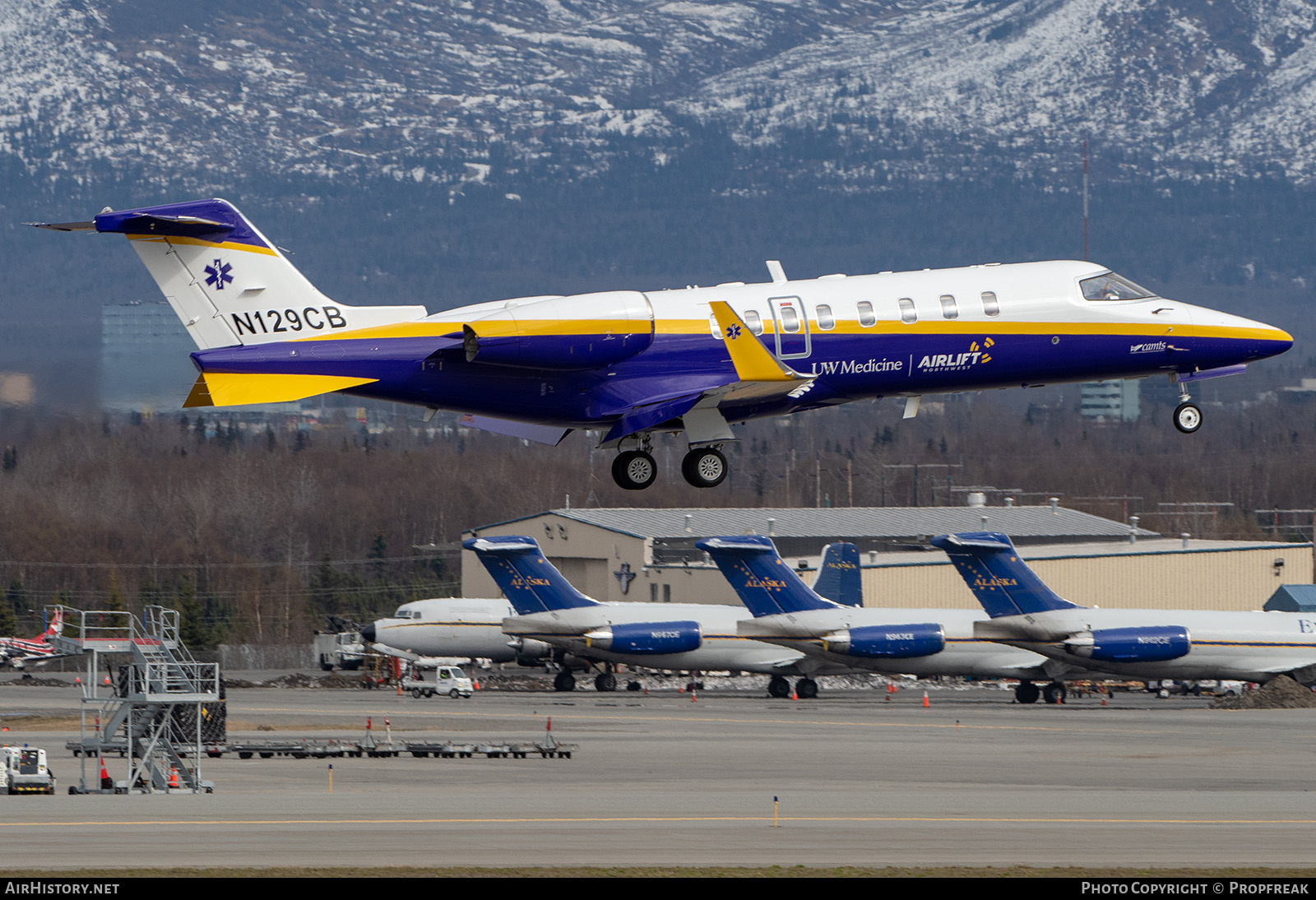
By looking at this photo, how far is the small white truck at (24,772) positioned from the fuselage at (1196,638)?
4188 centimetres

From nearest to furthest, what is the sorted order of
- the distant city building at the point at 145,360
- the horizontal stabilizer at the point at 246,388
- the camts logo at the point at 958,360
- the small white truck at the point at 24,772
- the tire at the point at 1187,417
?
1. the horizontal stabilizer at the point at 246,388
2. the camts logo at the point at 958,360
3. the tire at the point at 1187,417
4. the small white truck at the point at 24,772
5. the distant city building at the point at 145,360

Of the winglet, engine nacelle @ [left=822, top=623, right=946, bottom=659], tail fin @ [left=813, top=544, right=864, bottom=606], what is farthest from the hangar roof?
the winglet

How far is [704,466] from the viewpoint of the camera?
35.4 m

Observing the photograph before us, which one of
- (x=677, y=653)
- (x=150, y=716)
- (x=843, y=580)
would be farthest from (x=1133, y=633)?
(x=150, y=716)

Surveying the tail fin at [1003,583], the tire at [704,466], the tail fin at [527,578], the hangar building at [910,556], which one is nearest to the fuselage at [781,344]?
the tire at [704,466]

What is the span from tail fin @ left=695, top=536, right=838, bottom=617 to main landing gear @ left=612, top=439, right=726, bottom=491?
48.1 meters

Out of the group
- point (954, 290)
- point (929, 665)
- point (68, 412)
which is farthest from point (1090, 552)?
point (954, 290)

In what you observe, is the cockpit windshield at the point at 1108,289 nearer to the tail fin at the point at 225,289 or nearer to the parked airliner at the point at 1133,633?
the tail fin at the point at 225,289

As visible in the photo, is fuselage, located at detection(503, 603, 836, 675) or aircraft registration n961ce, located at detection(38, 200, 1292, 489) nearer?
aircraft registration n961ce, located at detection(38, 200, 1292, 489)

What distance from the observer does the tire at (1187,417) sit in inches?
1502

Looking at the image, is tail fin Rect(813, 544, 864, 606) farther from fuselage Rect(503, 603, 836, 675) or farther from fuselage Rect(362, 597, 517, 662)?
fuselage Rect(362, 597, 517, 662)

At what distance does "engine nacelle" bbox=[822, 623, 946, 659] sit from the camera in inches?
3214

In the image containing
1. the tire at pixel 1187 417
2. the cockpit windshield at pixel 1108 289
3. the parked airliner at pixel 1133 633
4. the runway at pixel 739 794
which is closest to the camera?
the tire at pixel 1187 417

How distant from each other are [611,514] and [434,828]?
2673 inches
